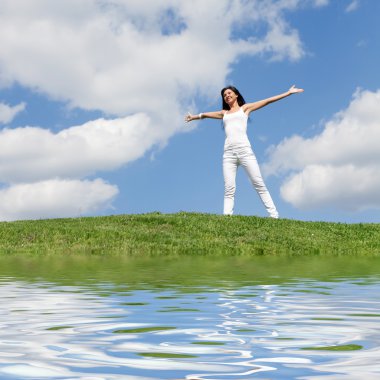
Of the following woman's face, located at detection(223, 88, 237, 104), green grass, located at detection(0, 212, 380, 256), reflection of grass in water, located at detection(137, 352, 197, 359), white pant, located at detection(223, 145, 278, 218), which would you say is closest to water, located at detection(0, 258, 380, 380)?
reflection of grass in water, located at detection(137, 352, 197, 359)

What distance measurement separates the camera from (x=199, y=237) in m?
20.1

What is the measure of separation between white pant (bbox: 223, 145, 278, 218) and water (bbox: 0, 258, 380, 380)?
46.3 ft

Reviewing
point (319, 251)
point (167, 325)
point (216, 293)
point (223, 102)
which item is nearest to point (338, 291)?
point (216, 293)

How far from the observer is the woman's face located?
23.3 m

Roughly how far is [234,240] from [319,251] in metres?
2.39

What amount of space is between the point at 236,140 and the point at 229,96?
154cm

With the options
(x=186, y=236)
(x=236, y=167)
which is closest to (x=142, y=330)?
(x=186, y=236)

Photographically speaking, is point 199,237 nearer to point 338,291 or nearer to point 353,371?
point 338,291

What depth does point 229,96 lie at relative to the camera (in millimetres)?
23328

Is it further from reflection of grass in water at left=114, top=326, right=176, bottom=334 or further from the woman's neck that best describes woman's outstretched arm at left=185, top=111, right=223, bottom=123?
reflection of grass in water at left=114, top=326, right=176, bottom=334

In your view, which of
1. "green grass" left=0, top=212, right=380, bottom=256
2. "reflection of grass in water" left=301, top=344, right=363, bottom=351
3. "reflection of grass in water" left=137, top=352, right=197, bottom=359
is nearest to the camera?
"reflection of grass in water" left=137, top=352, right=197, bottom=359

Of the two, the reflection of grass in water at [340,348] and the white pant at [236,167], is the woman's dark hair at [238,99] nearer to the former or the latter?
the white pant at [236,167]

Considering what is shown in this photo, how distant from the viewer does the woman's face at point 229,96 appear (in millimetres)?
23312

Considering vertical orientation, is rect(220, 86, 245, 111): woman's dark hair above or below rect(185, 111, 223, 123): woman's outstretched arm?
above
